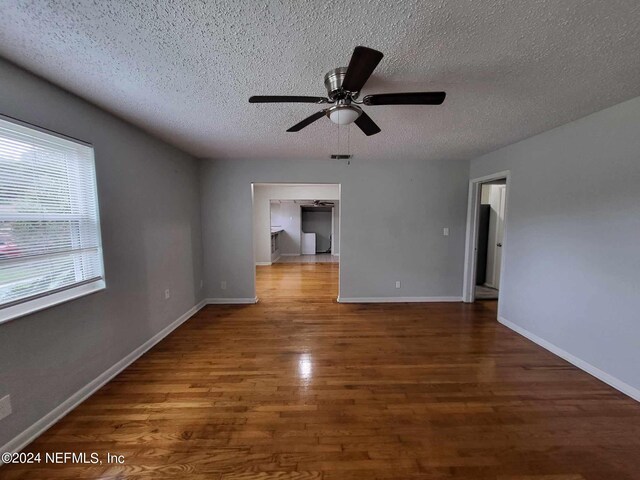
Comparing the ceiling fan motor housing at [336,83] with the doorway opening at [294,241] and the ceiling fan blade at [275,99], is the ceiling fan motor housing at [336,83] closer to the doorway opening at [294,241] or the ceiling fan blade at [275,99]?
the ceiling fan blade at [275,99]

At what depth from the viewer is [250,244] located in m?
3.89

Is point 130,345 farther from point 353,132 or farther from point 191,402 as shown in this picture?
point 353,132

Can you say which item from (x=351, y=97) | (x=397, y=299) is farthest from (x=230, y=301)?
(x=351, y=97)

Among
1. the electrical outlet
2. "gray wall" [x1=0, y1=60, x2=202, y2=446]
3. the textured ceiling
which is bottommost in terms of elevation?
the electrical outlet

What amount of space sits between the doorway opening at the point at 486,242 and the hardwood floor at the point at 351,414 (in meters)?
1.34

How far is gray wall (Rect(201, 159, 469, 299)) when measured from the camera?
381cm

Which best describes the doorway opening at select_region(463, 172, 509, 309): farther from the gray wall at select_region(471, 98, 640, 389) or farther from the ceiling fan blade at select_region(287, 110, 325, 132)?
the ceiling fan blade at select_region(287, 110, 325, 132)

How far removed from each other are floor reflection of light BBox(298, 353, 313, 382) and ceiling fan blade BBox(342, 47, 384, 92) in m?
2.25

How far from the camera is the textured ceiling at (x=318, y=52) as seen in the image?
1101 millimetres

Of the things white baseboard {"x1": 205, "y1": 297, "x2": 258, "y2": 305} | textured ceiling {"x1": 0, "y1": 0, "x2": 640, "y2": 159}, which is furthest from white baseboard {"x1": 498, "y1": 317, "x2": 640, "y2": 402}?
white baseboard {"x1": 205, "y1": 297, "x2": 258, "y2": 305}

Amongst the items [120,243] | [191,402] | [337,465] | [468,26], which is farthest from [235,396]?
[468,26]

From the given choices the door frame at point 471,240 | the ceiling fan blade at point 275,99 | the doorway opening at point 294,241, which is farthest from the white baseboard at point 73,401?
the door frame at point 471,240

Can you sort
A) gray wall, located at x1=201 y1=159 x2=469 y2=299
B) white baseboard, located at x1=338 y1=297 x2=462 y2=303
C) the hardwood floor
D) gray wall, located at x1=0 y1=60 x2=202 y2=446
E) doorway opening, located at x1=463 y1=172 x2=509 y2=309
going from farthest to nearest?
white baseboard, located at x1=338 y1=297 x2=462 y2=303
doorway opening, located at x1=463 y1=172 x2=509 y2=309
gray wall, located at x1=201 y1=159 x2=469 y2=299
gray wall, located at x1=0 y1=60 x2=202 y2=446
the hardwood floor

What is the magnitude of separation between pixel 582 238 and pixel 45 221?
4381 millimetres
